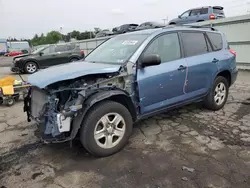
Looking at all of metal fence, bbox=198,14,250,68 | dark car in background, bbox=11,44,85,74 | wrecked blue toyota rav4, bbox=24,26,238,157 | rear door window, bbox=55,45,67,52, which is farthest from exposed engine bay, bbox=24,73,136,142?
rear door window, bbox=55,45,67,52

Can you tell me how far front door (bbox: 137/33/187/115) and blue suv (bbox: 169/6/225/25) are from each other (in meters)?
11.5

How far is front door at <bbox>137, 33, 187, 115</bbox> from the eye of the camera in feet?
11.7

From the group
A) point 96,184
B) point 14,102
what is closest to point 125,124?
point 96,184

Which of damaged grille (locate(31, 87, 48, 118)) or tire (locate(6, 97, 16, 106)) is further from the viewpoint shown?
tire (locate(6, 97, 16, 106))

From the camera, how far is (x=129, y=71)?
339 centimetres

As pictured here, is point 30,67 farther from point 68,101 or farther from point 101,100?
point 101,100

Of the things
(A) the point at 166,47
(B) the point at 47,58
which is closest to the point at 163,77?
(A) the point at 166,47

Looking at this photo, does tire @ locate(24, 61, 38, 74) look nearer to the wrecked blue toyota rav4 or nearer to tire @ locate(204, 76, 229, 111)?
the wrecked blue toyota rav4

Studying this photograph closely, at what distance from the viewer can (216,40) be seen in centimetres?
493

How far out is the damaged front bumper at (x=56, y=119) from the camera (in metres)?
2.87

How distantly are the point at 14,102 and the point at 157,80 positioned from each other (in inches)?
185

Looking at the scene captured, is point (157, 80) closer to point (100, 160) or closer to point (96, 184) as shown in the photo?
point (100, 160)

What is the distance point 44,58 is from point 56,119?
11749 mm

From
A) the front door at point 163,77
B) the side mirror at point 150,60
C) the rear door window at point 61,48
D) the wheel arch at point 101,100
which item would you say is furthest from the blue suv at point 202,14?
the wheel arch at point 101,100
